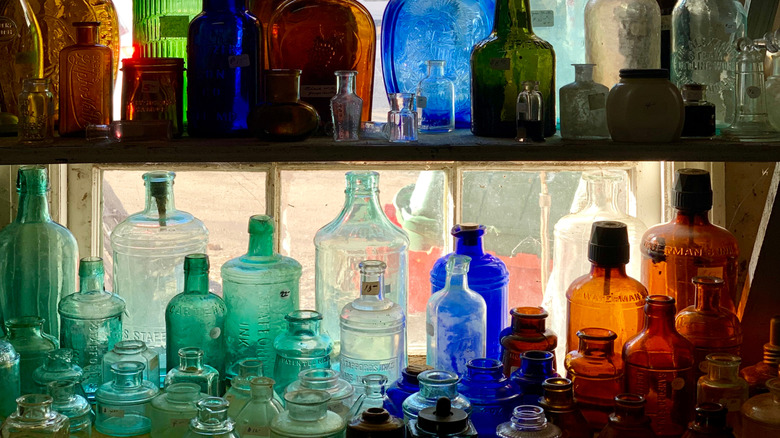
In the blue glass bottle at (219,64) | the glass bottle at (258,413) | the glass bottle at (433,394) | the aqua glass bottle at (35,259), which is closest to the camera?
the glass bottle at (433,394)

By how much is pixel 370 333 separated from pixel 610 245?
44cm

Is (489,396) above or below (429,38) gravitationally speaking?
below

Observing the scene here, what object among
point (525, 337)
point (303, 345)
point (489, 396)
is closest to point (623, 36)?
point (525, 337)

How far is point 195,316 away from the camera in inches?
66.6

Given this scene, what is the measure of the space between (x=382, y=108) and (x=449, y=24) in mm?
342

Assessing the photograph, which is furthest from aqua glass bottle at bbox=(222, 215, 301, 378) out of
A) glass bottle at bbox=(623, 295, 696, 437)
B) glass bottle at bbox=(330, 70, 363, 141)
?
glass bottle at bbox=(623, 295, 696, 437)

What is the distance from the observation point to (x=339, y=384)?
1517 mm

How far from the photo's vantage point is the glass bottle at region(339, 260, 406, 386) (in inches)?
65.1

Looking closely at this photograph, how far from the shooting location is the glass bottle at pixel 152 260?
1794 mm

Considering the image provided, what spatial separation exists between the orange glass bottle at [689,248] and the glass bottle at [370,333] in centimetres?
47

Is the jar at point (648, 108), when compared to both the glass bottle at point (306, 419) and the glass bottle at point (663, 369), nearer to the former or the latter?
the glass bottle at point (663, 369)

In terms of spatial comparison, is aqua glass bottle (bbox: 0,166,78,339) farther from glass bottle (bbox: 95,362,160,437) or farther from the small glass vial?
the small glass vial

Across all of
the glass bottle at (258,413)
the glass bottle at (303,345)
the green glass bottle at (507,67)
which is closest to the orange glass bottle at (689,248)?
the green glass bottle at (507,67)

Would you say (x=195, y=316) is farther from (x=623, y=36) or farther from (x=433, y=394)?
(x=623, y=36)
